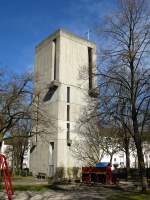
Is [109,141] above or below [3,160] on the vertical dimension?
above

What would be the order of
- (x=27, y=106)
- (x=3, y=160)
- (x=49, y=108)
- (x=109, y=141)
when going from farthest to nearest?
(x=49, y=108) → (x=109, y=141) → (x=27, y=106) → (x=3, y=160)

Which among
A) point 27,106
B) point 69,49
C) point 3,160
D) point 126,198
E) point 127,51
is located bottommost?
point 126,198

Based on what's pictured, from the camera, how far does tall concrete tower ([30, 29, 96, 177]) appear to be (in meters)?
41.1

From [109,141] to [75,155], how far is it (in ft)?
17.2

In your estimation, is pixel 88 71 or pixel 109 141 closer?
pixel 88 71

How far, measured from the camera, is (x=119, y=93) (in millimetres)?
22656

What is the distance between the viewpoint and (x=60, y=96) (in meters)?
42.5

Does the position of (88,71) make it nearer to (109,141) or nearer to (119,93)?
(119,93)

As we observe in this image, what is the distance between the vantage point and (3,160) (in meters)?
16.4

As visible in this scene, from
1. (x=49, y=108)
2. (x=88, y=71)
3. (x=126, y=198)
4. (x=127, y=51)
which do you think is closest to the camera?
(x=126, y=198)

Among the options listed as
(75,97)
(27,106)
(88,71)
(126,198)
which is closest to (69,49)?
(75,97)

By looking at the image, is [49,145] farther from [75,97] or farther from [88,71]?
[88,71]

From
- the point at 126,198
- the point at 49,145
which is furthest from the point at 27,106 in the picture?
the point at 126,198

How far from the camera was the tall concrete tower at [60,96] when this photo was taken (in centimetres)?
4106
